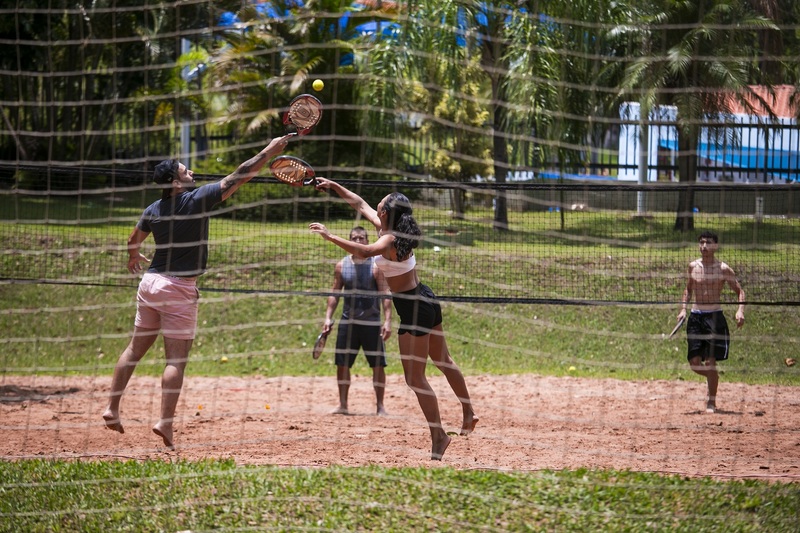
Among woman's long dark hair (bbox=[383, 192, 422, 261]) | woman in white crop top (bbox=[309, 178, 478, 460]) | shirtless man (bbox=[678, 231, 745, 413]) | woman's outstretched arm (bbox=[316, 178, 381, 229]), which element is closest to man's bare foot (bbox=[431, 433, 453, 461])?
woman in white crop top (bbox=[309, 178, 478, 460])

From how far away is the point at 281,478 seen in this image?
5336 mm

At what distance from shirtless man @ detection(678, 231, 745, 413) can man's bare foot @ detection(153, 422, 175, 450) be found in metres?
4.77

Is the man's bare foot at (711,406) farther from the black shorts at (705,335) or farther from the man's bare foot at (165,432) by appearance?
the man's bare foot at (165,432)

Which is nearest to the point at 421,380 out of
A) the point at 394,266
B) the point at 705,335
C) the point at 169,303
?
the point at 394,266

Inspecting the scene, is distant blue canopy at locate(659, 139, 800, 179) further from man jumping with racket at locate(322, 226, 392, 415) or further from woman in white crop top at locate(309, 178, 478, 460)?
woman in white crop top at locate(309, 178, 478, 460)

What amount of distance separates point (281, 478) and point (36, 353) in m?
6.89

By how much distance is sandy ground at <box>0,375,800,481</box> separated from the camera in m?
6.27

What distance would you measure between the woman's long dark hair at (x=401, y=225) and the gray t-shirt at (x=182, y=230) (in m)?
1.16

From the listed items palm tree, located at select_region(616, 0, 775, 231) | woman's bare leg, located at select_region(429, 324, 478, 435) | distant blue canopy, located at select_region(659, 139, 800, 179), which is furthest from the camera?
Answer: distant blue canopy, located at select_region(659, 139, 800, 179)

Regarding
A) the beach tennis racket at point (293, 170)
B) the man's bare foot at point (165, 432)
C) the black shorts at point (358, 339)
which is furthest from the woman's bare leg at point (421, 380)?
the black shorts at point (358, 339)

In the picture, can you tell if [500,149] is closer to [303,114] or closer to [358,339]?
[358,339]

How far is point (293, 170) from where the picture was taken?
5.89 metres

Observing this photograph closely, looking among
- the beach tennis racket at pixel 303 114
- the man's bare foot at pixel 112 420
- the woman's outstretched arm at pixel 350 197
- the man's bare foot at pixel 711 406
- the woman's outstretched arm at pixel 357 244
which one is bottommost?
the man's bare foot at pixel 711 406

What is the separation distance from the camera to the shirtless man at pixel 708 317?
27.4 feet
